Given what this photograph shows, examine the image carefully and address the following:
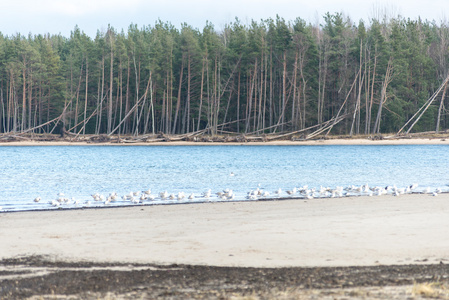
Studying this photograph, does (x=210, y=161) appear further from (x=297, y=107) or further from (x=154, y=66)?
(x=154, y=66)

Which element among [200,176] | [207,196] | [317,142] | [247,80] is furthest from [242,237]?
[247,80]

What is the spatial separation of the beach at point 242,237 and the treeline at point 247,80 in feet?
162

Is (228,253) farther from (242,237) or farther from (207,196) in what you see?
(207,196)

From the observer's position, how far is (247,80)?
227 ft

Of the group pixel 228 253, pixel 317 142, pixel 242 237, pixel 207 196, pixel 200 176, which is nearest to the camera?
pixel 228 253

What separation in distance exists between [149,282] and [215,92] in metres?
58.8

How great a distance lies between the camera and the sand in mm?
8672

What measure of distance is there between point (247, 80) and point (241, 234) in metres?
59.4

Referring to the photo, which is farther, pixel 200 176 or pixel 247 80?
pixel 247 80

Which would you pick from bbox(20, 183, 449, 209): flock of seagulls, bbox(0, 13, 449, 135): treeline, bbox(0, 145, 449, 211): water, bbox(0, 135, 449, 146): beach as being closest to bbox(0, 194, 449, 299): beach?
bbox(20, 183, 449, 209): flock of seagulls

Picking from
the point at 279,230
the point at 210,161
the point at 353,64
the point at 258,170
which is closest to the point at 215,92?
the point at 353,64

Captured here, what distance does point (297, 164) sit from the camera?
34.7 metres

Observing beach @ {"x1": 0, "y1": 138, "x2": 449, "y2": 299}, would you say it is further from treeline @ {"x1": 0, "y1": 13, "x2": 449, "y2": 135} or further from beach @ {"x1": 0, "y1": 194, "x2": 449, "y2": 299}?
treeline @ {"x1": 0, "y1": 13, "x2": 449, "y2": 135}

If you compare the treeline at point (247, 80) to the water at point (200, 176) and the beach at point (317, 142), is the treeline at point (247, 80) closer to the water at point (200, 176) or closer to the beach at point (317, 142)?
the beach at point (317, 142)
